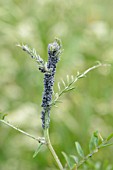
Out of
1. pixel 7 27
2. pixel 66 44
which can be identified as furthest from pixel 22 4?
pixel 66 44

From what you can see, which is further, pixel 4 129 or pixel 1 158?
pixel 4 129

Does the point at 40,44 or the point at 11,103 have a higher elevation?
the point at 40,44

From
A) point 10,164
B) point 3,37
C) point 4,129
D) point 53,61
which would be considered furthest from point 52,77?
point 3,37

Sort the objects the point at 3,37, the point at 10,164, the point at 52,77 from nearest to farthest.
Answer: the point at 52,77, the point at 10,164, the point at 3,37

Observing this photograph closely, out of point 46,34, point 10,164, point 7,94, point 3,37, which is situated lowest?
point 10,164

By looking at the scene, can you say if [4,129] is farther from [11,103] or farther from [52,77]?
[52,77]

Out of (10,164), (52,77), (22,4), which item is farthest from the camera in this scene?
(22,4)
